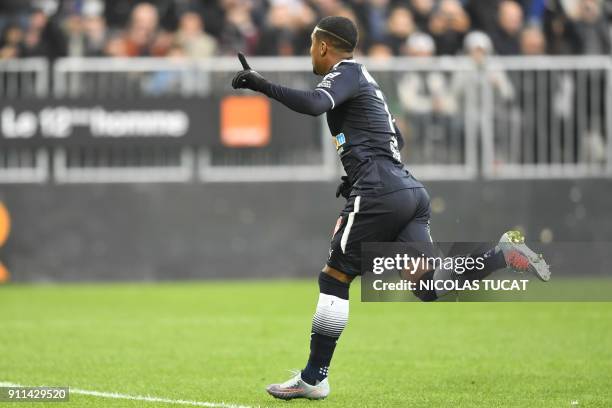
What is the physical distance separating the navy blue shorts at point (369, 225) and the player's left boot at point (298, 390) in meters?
0.74

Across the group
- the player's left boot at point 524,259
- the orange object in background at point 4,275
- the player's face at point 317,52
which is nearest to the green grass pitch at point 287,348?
the player's left boot at point 524,259

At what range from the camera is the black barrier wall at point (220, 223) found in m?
16.7

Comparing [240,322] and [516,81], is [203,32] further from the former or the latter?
[240,322]

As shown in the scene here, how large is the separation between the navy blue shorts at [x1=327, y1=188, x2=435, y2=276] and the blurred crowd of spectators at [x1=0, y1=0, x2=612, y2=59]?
9.48 meters

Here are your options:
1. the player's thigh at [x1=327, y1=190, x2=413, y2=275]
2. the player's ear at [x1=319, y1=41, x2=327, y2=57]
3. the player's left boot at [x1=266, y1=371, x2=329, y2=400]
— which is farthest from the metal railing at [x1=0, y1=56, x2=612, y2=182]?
the player's left boot at [x1=266, y1=371, x2=329, y2=400]

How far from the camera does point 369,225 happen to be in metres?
7.85

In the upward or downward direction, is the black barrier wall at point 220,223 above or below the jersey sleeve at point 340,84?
below

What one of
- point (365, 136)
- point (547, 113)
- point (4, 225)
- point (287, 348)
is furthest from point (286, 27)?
point (365, 136)

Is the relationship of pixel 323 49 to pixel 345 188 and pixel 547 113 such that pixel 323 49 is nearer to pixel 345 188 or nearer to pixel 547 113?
pixel 345 188

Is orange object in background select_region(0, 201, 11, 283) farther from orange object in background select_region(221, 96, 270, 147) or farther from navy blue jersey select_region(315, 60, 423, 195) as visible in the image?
navy blue jersey select_region(315, 60, 423, 195)

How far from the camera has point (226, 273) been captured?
55.3ft

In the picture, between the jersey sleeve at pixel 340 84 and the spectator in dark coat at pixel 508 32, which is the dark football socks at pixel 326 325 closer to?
the jersey sleeve at pixel 340 84

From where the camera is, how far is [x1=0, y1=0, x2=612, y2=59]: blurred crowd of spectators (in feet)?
56.3

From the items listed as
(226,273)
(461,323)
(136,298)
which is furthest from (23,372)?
(226,273)
